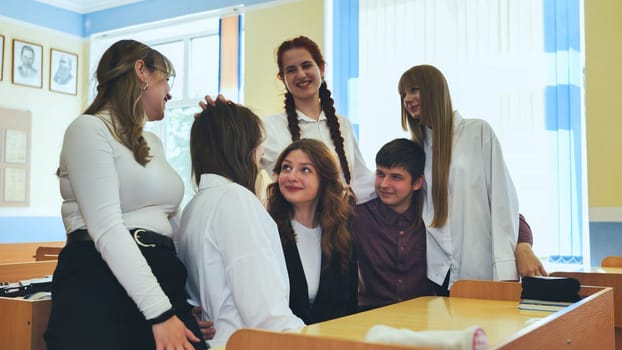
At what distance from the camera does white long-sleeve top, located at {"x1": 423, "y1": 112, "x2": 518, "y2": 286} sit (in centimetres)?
221

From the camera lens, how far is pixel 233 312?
160 cm

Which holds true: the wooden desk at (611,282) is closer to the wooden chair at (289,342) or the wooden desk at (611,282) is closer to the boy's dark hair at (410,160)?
the boy's dark hair at (410,160)

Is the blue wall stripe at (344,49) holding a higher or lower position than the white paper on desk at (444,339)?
higher

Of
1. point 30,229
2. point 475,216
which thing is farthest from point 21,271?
point 30,229

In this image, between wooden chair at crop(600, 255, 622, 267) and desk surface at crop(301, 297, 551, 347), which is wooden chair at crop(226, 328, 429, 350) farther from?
wooden chair at crop(600, 255, 622, 267)

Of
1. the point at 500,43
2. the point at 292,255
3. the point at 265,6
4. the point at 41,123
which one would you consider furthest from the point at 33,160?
the point at 292,255

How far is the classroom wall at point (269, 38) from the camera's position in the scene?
5.12 metres

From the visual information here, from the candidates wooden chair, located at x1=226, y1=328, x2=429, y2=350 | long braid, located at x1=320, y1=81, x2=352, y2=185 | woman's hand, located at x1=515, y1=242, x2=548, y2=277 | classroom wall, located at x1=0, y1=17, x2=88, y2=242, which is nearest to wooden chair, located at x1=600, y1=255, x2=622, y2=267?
woman's hand, located at x1=515, y1=242, x2=548, y2=277

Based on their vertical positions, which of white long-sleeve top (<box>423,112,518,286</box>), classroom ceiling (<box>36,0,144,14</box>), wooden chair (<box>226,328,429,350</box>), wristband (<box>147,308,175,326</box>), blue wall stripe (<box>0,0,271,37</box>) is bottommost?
wristband (<box>147,308,175,326</box>)

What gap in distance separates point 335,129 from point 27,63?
14.6 feet

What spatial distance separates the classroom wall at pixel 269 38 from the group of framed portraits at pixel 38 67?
209cm

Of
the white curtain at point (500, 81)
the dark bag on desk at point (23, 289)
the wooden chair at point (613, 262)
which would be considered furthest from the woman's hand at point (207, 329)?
the white curtain at point (500, 81)

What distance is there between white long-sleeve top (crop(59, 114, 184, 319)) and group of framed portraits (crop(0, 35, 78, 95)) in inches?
191

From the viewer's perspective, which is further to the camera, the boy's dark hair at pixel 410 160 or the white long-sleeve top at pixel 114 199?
the boy's dark hair at pixel 410 160
